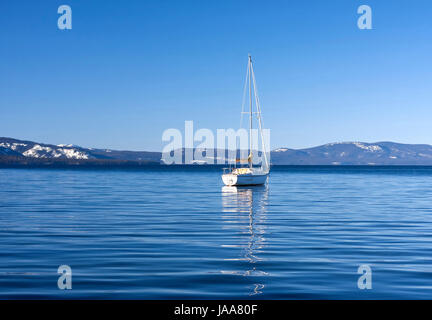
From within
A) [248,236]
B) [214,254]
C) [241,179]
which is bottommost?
[248,236]

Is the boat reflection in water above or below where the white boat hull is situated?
below

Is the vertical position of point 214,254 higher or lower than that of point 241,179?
lower

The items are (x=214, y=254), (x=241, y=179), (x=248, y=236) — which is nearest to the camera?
(x=214, y=254)

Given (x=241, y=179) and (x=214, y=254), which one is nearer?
(x=214, y=254)

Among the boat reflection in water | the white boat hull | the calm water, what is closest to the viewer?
the calm water

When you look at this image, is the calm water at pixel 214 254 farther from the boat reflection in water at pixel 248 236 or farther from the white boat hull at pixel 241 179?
the white boat hull at pixel 241 179

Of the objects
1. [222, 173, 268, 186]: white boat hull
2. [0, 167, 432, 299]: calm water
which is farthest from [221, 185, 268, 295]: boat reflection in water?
[222, 173, 268, 186]: white boat hull

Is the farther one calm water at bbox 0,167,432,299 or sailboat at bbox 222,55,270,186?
sailboat at bbox 222,55,270,186

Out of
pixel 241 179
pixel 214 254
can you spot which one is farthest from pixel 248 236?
pixel 241 179

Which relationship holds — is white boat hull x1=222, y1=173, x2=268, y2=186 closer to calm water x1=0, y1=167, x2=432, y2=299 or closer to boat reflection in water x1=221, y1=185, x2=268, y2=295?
boat reflection in water x1=221, y1=185, x2=268, y2=295

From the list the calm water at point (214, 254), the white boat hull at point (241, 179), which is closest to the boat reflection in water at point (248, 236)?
the calm water at point (214, 254)

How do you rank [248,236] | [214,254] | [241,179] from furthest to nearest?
[241,179] → [248,236] → [214,254]

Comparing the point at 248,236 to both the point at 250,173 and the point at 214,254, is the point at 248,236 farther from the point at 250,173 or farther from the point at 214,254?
the point at 250,173
